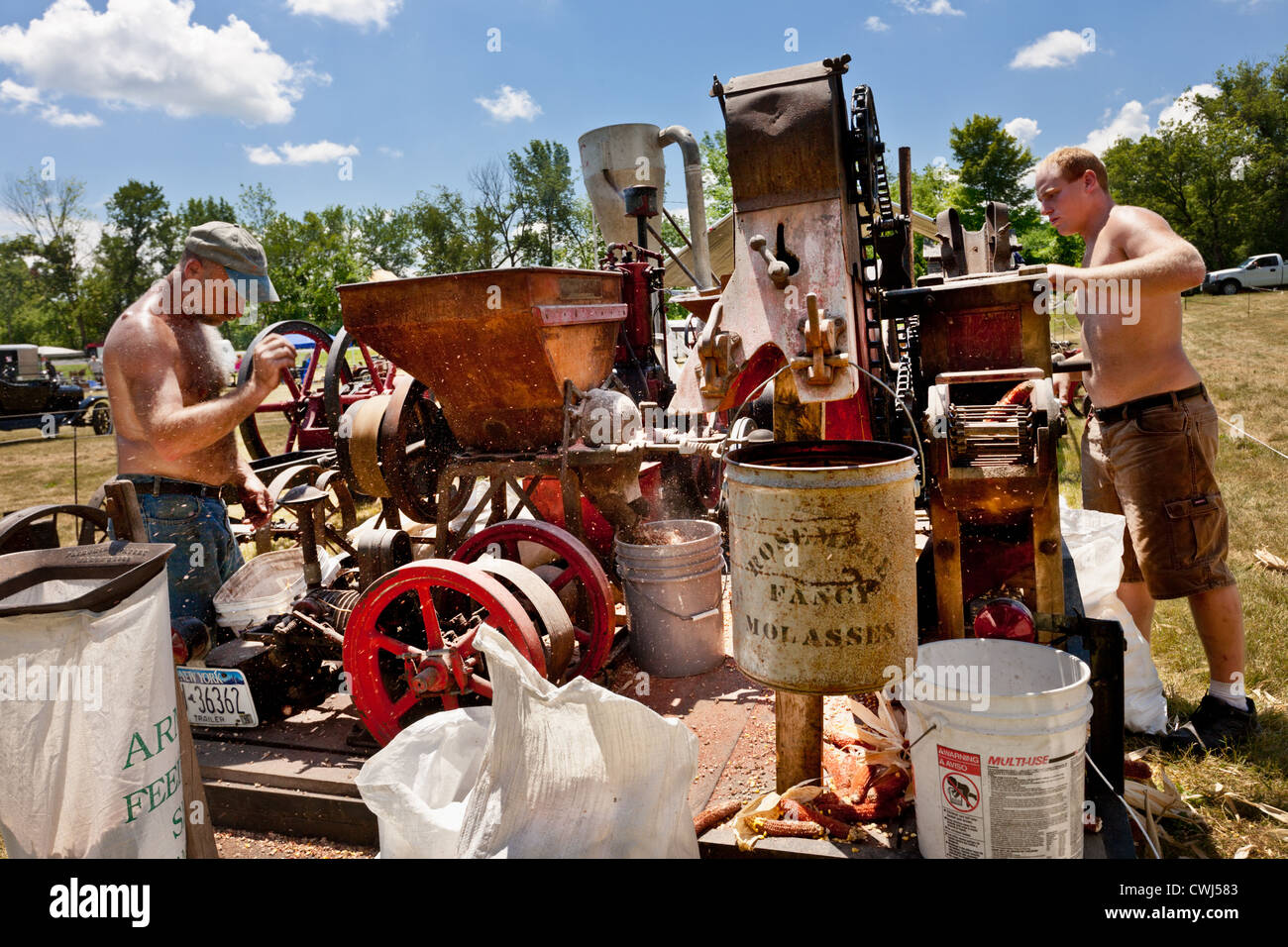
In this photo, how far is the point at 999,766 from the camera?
2.18 metres

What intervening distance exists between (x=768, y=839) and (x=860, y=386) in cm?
236

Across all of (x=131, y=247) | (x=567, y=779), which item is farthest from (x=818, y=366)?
(x=131, y=247)

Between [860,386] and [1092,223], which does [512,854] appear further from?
[1092,223]

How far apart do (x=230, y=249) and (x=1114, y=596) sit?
461cm

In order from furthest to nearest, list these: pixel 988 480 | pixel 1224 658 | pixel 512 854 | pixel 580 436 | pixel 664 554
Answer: pixel 580 436 < pixel 664 554 < pixel 1224 658 < pixel 988 480 < pixel 512 854

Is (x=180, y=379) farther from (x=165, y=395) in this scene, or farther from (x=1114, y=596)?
(x=1114, y=596)

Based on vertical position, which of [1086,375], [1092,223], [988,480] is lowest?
[988,480]

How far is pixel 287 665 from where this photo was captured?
3771 millimetres

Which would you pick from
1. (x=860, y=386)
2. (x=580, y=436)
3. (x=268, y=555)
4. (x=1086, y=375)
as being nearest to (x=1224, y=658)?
(x=1086, y=375)

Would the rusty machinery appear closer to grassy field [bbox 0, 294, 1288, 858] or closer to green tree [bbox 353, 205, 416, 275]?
grassy field [bbox 0, 294, 1288, 858]

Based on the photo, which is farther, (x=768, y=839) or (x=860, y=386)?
(x=860, y=386)

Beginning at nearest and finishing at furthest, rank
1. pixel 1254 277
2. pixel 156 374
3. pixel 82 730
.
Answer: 1. pixel 82 730
2. pixel 156 374
3. pixel 1254 277

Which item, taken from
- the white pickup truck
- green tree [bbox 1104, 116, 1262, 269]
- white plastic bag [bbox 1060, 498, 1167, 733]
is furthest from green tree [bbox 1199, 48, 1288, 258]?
white plastic bag [bbox 1060, 498, 1167, 733]

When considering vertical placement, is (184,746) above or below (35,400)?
below
